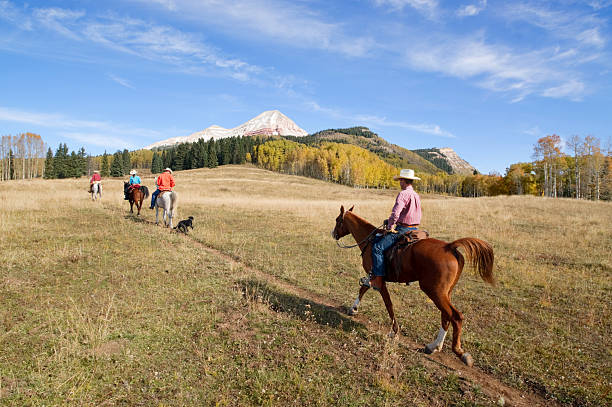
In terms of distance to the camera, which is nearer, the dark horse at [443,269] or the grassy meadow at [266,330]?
the grassy meadow at [266,330]

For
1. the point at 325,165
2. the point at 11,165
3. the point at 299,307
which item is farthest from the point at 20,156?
the point at 299,307

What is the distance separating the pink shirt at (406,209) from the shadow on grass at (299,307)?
251 cm

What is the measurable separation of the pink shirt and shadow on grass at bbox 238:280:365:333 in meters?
2.51

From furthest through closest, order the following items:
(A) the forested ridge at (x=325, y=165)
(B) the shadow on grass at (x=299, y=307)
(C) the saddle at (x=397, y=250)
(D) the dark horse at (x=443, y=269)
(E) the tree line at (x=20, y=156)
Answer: (E) the tree line at (x=20, y=156), (A) the forested ridge at (x=325, y=165), (B) the shadow on grass at (x=299, y=307), (C) the saddle at (x=397, y=250), (D) the dark horse at (x=443, y=269)

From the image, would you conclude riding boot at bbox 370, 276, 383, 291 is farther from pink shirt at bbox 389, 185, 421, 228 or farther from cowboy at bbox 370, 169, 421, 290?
pink shirt at bbox 389, 185, 421, 228

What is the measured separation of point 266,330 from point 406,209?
4.02 metres

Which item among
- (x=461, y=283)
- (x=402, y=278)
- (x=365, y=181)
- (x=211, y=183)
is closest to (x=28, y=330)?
(x=402, y=278)

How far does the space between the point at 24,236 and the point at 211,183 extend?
4463 centimetres

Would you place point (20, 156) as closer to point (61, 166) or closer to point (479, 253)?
point (61, 166)

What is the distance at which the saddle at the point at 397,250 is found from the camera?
643 centimetres

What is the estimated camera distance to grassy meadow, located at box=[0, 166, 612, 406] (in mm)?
4574

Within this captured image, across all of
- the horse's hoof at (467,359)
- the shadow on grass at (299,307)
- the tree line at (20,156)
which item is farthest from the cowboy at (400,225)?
the tree line at (20,156)

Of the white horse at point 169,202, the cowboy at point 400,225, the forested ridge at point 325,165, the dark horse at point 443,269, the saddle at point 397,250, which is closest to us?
the dark horse at point 443,269

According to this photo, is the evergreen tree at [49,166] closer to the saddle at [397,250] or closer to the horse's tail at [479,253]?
the saddle at [397,250]
